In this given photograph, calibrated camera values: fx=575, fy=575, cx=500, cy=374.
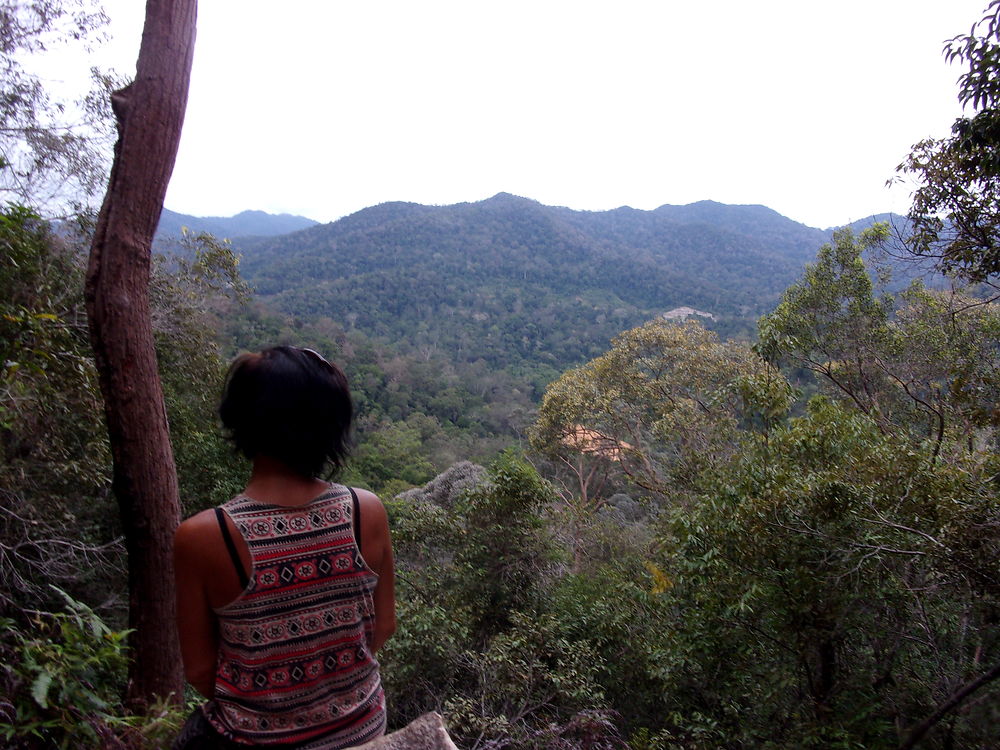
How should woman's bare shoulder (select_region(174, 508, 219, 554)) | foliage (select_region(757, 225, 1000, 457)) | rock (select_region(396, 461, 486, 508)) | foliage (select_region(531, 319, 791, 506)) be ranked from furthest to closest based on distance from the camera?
rock (select_region(396, 461, 486, 508)), foliage (select_region(531, 319, 791, 506)), foliage (select_region(757, 225, 1000, 457)), woman's bare shoulder (select_region(174, 508, 219, 554))

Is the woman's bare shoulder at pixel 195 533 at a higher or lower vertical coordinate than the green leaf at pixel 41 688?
higher

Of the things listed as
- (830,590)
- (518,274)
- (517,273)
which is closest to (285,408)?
(830,590)

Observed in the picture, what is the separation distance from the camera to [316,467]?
1.09 metres

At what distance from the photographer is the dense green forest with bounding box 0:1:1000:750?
2734 millimetres

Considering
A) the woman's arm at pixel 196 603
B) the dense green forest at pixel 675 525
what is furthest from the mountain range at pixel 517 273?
the woman's arm at pixel 196 603

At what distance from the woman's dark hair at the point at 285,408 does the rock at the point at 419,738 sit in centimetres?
58

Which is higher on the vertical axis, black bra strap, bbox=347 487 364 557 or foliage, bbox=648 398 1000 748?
black bra strap, bbox=347 487 364 557

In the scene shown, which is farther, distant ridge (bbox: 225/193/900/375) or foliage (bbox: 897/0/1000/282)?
distant ridge (bbox: 225/193/900/375)

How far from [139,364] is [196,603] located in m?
1.65

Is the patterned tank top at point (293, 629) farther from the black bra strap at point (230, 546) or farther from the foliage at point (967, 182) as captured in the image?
the foliage at point (967, 182)

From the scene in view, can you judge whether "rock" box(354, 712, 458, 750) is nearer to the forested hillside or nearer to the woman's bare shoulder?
the woman's bare shoulder

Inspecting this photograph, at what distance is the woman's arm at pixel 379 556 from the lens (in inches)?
45.0

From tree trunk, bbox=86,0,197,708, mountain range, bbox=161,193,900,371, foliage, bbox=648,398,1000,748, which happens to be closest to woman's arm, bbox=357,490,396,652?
tree trunk, bbox=86,0,197,708

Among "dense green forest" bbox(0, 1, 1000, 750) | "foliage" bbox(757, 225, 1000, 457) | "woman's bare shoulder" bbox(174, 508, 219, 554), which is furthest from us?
"foliage" bbox(757, 225, 1000, 457)
